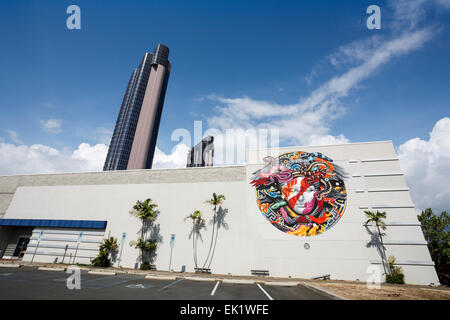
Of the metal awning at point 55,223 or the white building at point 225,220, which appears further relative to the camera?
the metal awning at point 55,223

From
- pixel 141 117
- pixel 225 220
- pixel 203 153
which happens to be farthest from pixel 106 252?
pixel 203 153

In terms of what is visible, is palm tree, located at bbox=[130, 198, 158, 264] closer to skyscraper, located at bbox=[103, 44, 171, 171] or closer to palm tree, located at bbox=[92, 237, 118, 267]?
palm tree, located at bbox=[92, 237, 118, 267]

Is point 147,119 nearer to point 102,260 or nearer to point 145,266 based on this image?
point 102,260

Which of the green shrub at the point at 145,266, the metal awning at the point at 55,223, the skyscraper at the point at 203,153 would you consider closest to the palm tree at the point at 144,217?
the green shrub at the point at 145,266

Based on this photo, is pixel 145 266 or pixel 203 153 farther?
pixel 203 153

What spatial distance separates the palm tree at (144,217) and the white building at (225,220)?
0.82 m

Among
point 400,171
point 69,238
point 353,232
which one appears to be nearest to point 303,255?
point 353,232

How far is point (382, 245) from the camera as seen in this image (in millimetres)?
20656

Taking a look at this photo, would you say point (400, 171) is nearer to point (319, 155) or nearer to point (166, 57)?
point (319, 155)

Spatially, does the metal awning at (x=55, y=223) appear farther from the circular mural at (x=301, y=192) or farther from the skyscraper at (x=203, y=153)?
the skyscraper at (x=203, y=153)

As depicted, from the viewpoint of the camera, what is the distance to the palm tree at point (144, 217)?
24.3 meters

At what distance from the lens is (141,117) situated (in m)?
89.3

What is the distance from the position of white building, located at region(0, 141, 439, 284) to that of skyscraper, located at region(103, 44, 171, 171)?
175ft

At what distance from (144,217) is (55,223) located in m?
14.5
